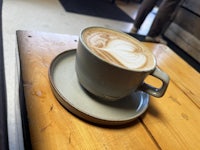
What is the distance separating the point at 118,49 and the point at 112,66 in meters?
0.08

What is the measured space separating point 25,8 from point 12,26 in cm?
49

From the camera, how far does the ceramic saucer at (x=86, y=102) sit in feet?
1.30

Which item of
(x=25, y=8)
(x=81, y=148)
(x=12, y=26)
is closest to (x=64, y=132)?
(x=81, y=148)

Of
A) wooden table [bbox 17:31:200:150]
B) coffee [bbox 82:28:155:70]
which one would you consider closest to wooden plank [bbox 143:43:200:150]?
wooden table [bbox 17:31:200:150]

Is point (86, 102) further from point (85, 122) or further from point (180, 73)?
point (180, 73)

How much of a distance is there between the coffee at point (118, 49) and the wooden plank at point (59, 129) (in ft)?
0.39

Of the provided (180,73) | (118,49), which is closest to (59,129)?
(118,49)

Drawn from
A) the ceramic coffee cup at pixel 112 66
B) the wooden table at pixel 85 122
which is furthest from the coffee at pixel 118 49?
the wooden table at pixel 85 122

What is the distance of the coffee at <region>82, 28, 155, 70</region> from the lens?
40 centimetres

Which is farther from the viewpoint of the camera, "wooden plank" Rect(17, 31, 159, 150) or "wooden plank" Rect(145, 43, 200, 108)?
"wooden plank" Rect(145, 43, 200, 108)

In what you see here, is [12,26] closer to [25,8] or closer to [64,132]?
[25,8]

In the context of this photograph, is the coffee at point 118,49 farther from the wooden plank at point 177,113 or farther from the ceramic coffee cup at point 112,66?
the wooden plank at point 177,113

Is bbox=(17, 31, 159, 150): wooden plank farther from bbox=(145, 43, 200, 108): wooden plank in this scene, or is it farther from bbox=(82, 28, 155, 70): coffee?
bbox=(145, 43, 200, 108): wooden plank

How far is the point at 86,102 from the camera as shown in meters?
0.42
